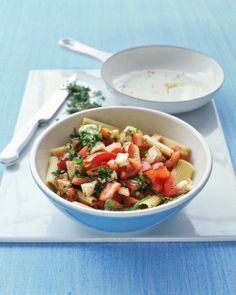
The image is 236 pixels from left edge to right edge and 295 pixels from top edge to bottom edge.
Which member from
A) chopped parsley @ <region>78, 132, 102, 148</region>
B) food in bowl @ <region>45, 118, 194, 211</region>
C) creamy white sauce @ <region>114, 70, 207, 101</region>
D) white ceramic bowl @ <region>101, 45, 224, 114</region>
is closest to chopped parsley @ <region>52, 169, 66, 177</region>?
food in bowl @ <region>45, 118, 194, 211</region>

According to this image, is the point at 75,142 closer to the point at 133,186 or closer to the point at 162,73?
the point at 133,186

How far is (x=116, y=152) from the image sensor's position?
4.06 feet

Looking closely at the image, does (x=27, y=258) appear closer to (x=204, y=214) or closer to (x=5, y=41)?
(x=204, y=214)

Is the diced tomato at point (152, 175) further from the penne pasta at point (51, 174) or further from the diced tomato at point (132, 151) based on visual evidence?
the penne pasta at point (51, 174)

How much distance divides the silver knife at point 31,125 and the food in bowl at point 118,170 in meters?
0.17

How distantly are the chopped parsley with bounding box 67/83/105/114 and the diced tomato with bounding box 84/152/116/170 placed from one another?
1.45ft

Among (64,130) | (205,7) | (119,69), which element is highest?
(64,130)

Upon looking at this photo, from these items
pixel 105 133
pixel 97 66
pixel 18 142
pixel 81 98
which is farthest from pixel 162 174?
pixel 97 66

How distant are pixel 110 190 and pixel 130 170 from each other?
0.28 feet

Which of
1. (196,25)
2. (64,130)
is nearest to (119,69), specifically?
(64,130)

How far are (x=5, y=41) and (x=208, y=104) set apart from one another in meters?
1.03

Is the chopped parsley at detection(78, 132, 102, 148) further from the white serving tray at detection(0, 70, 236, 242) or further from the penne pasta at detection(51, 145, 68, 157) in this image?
the white serving tray at detection(0, 70, 236, 242)

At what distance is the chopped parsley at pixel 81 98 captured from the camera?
5.35 feet

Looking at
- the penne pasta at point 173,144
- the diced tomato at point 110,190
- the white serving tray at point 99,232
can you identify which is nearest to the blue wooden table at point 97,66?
the white serving tray at point 99,232
